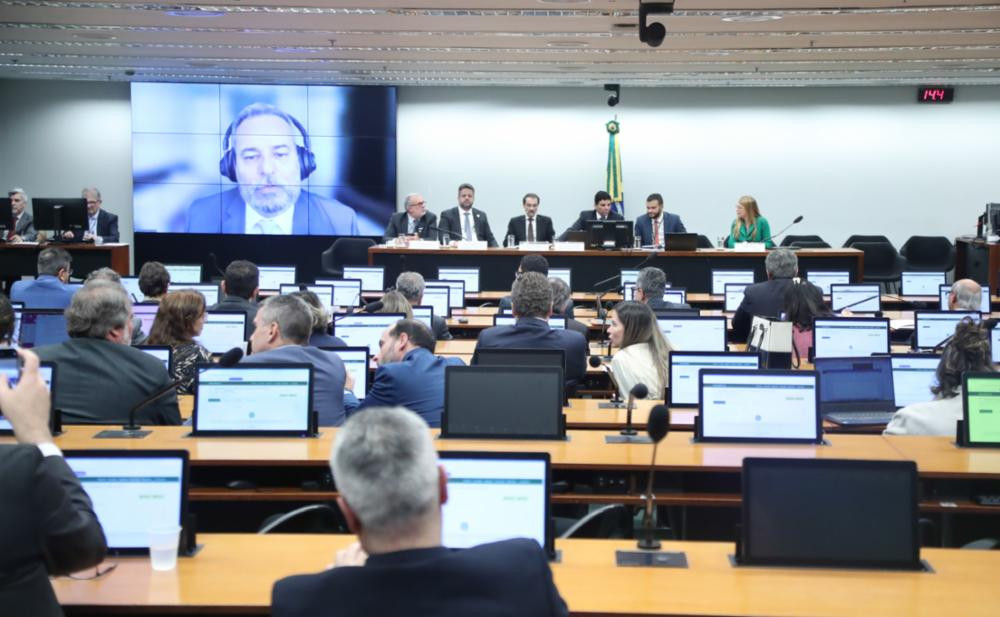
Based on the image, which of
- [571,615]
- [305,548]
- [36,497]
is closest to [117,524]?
[305,548]

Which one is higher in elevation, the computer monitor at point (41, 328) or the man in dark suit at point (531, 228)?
the man in dark suit at point (531, 228)

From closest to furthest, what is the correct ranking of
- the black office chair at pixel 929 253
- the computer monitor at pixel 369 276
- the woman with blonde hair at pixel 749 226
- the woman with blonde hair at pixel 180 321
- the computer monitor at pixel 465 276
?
the woman with blonde hair at pixel 180 321 < the computer monitor at pixel 369 276 < the computer monitor at pixel 465 276 < the woman with blonde hair at pixel 749 226 < the black office chair at pixel 929 253

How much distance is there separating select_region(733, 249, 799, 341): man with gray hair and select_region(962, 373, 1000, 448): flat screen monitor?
161 inches

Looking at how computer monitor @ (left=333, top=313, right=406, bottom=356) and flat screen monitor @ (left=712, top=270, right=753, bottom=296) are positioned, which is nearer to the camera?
computer monitor @ (left=333, top=313, right=406, bottom=356)

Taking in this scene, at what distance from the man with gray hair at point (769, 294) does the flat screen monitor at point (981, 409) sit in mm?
4085

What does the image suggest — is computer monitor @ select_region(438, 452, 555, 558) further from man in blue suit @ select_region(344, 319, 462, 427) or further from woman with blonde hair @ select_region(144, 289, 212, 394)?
woman with blonde hair @ select_region(144, 289, 212, 394)

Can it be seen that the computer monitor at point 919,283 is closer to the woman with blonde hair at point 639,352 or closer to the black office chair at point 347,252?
the black office chair at point 347,252

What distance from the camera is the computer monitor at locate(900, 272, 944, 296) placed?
470 inches

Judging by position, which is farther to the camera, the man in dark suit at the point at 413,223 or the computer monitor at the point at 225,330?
the man in dark suit at the point at 413,223

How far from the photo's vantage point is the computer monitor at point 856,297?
10.0 metres

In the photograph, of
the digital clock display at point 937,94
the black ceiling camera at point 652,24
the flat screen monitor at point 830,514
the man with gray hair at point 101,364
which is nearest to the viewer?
the flat screen monitor at point 830,514

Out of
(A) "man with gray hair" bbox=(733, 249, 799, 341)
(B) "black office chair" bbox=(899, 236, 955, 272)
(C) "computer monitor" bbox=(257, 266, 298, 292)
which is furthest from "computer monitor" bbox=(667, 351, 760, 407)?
(B) "black office chair" bbox=(899, 236, 955, 272)

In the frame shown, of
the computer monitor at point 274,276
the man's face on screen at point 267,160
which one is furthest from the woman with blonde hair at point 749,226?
the man's face on screen at point 267,160

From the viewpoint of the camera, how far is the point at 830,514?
327 cm
